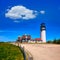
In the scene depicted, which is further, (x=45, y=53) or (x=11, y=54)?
(x=45, y=53)

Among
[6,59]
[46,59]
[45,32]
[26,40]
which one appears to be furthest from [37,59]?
[26,40]

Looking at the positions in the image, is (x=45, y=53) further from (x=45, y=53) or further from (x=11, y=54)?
(x=11, y=54)

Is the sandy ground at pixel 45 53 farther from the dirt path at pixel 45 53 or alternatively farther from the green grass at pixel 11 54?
A: the green grass at pixel 11 54

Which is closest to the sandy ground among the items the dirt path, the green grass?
the dirt path

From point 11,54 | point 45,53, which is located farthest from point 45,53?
point 11,54

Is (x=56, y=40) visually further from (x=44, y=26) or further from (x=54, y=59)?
(x=54, y=59)

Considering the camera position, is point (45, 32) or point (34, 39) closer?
point (45, 32)

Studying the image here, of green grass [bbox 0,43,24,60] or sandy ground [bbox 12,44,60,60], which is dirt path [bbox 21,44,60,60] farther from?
green grass [bbox 0,43,24,60]

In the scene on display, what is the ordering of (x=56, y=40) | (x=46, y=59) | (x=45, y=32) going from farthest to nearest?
(x=45, y=32)
(x=56, y=40)
(x=46, y=59)

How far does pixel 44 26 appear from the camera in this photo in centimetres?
10906

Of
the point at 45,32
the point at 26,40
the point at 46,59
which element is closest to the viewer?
the point at 46,59

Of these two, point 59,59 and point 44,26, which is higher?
point 44,26

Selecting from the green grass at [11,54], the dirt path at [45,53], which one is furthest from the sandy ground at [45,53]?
the green grass at [11,54]

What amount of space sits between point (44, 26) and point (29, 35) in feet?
55.0
